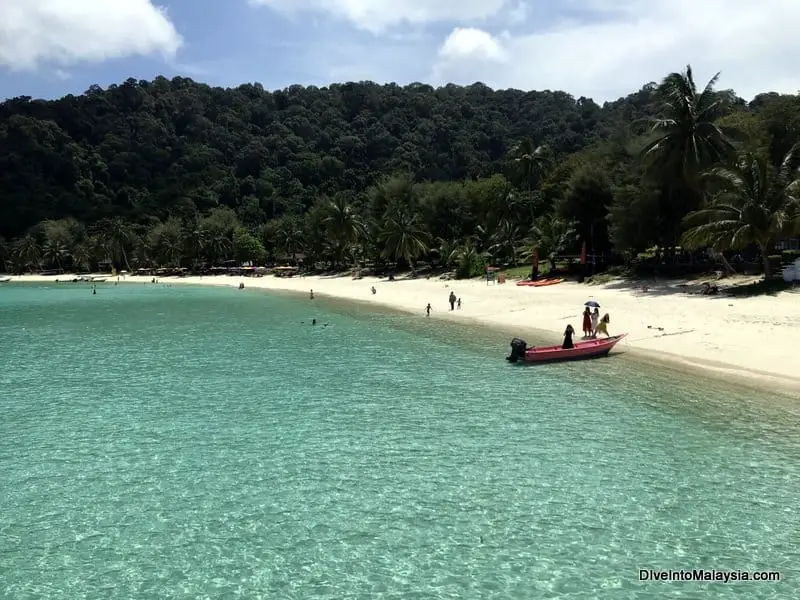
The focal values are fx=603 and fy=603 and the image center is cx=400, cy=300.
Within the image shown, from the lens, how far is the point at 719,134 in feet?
142

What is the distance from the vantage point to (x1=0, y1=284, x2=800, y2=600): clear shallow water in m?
8.96

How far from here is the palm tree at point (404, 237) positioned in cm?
7462

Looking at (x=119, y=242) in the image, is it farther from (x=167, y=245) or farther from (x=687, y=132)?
(x=687, y=132)

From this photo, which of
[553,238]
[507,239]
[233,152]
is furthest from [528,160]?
[233,152]

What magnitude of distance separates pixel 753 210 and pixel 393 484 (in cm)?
3207

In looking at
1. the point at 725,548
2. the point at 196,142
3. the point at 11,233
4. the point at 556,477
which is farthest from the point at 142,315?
the point at 196,142

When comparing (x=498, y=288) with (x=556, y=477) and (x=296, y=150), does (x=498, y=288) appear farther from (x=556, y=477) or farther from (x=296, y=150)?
(x=296, y=150)

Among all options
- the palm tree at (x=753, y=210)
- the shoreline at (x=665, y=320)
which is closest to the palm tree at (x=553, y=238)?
the shoreline at (x=665, y=320)

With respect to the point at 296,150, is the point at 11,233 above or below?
below

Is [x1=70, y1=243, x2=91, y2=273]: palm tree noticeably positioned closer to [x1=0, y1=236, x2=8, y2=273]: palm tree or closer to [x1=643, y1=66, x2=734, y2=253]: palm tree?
[x1=0, y1=236, x2=8, y2=273]: palm tree

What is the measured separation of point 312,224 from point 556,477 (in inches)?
3556

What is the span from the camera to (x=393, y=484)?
12.2 meters

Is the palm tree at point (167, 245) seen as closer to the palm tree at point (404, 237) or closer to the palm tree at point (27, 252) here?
the palm tree at point (27, 252)

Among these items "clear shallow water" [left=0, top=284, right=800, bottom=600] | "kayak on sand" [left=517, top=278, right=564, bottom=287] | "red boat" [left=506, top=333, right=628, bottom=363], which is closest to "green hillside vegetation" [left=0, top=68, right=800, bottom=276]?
"kayak on sand" [left=517, top=278, right=564, bottom=287]
